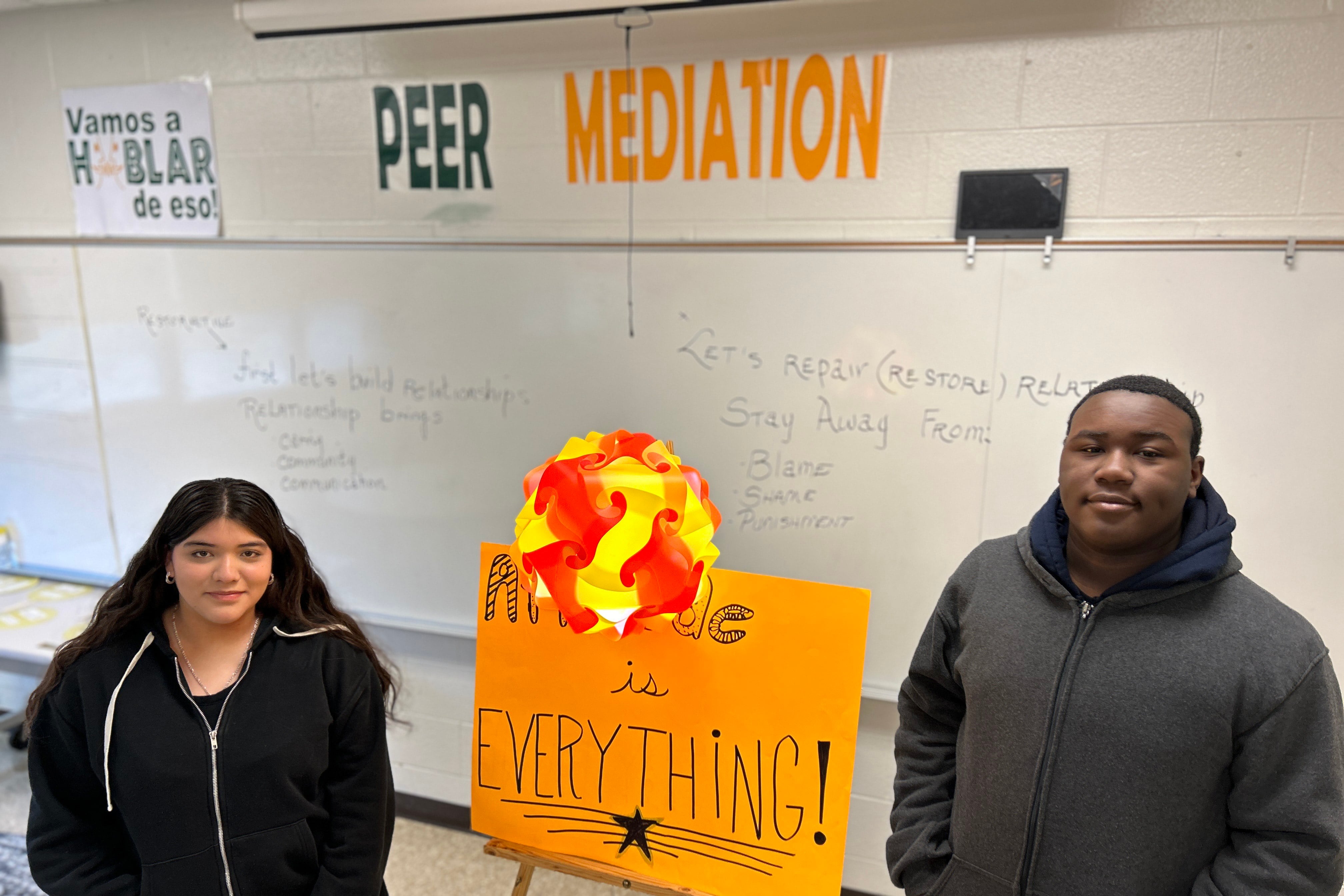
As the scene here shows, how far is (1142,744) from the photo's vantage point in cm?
104

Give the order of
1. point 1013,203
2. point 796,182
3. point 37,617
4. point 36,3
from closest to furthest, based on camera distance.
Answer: point 1013,203, point 796,182, point 36,3, point 37,617

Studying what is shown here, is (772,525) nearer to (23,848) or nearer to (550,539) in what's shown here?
(550,539)

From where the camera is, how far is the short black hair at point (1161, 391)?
107 cm

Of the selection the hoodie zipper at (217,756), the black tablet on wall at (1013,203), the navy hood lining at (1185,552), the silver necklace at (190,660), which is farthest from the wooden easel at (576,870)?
the black tablet on wall at (1013,203)

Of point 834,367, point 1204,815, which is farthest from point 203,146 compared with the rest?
point 1204,815

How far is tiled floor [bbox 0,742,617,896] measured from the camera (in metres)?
2.25

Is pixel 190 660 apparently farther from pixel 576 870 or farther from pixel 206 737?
pixel 576 870

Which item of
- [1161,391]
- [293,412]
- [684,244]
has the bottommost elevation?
[293,412]

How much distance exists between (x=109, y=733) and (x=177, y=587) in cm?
23

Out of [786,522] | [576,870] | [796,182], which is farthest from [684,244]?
[576,870]

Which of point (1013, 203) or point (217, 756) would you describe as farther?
point (1013, 203)

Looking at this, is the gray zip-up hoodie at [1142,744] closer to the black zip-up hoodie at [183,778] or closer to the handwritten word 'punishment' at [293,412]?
the black zip-up hoodie at [183,778]

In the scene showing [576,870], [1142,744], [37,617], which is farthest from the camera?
[37,617]

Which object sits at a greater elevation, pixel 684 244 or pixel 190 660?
pixel 684 244
